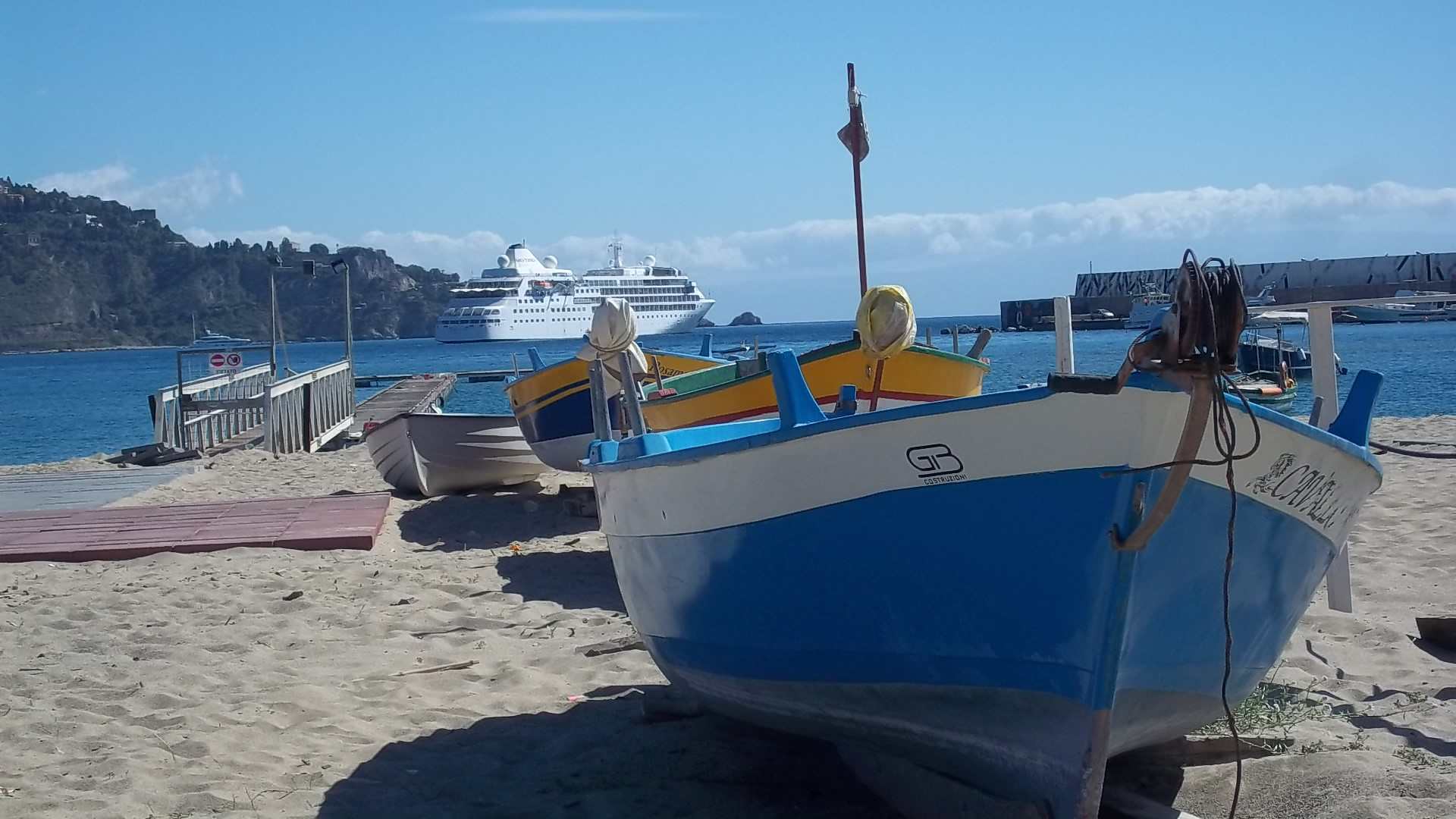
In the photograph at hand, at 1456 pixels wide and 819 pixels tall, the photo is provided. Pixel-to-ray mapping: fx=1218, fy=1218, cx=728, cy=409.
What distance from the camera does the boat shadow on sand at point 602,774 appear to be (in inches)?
152

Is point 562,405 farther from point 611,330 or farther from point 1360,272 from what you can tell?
point 1360,272

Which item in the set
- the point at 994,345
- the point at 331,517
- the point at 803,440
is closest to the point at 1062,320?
the point at 803,440

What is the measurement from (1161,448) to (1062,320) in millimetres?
3237

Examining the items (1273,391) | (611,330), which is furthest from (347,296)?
(1273,391)

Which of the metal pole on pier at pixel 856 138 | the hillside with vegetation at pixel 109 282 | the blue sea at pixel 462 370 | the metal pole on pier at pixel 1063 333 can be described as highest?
A: the hillside with vegetation at pixel 109 282

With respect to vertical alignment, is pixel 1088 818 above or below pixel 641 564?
below

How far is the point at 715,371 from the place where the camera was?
28.6 ft

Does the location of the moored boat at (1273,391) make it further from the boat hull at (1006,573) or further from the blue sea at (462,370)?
the boat hull at (1006,573)

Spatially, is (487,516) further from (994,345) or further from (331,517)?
(994,345)

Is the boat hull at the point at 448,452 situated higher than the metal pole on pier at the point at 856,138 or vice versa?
the metal pole on pier at the point at 856,138

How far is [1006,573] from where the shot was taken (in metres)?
3.07

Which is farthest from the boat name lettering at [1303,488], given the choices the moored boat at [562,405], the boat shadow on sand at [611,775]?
the moored boat at [562,405]

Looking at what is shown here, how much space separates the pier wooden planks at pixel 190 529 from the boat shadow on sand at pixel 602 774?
3.95m

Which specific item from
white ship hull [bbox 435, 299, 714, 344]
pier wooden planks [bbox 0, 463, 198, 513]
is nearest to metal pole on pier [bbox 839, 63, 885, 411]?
pier wooden planks [bbox 0, 463, 198, 513]
